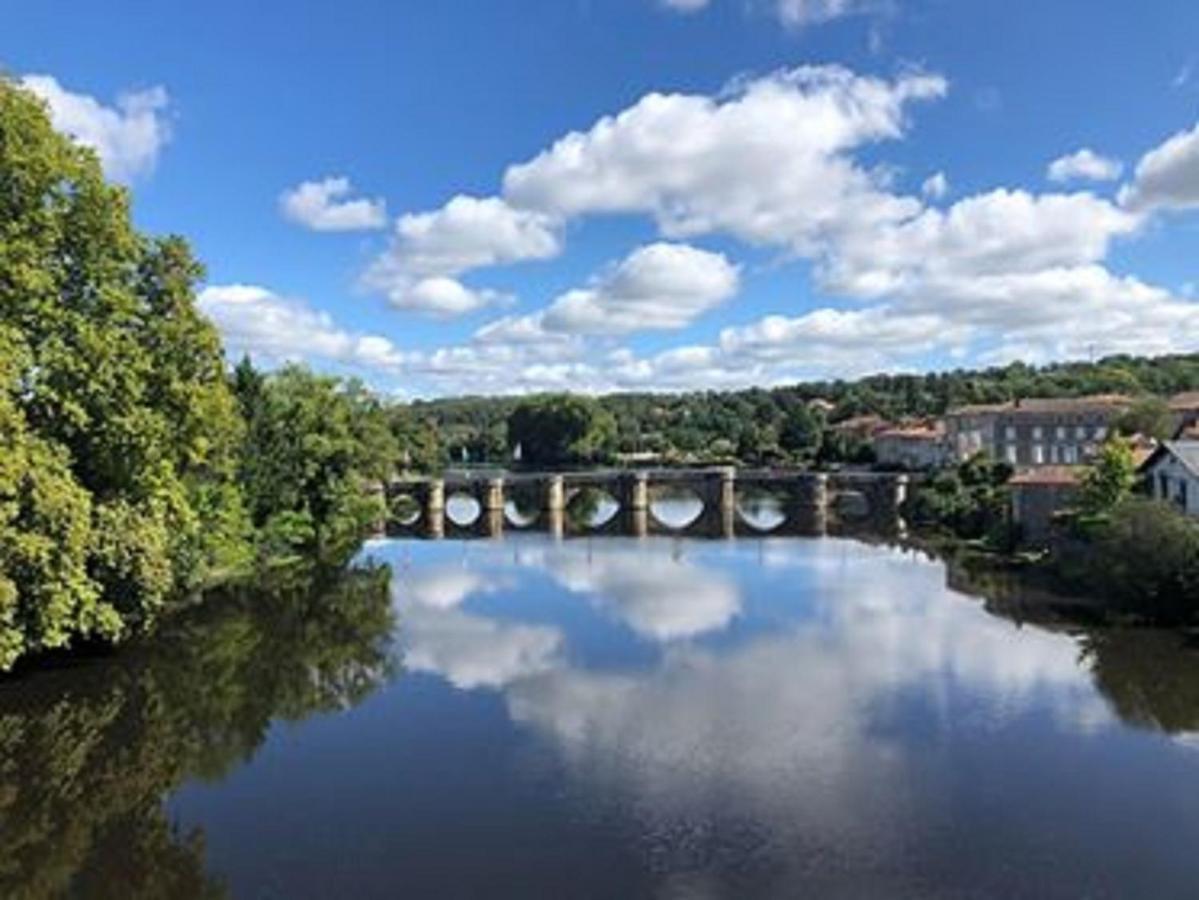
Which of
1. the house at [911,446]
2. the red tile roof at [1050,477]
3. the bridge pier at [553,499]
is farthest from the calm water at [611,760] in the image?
the house at [911,446]

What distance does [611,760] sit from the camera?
23984mm

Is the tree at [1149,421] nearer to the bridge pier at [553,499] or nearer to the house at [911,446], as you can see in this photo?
the house at [911,446]

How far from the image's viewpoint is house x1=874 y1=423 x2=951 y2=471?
102938 mm

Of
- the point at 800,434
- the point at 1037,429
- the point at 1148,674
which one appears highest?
the point at 1037,429

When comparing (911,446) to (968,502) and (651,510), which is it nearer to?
(651,510)

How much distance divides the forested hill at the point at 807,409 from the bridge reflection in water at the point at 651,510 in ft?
91.1

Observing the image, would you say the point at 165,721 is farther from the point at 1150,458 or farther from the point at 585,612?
the point at 1150,458

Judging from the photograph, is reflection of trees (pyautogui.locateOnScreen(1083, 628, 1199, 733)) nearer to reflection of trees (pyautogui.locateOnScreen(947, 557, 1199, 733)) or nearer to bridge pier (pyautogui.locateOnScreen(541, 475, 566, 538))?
reflection of trees (pyautogui.locateOnScreen(947, 557, 1199, 733))

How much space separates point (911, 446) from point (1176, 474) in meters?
64.0

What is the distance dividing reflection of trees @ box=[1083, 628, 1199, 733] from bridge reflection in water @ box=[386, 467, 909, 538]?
133 feet

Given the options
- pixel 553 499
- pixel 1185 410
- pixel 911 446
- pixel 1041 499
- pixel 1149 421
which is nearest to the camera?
pixel 1041 499

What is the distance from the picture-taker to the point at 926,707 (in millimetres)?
28219

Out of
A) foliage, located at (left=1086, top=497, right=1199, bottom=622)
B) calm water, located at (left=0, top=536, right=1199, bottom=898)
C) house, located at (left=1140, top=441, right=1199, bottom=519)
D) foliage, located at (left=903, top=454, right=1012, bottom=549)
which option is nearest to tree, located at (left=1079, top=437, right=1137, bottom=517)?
house, located at (left=1140, top=441, right=1199, bottom=519)

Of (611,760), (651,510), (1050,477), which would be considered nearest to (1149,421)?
(1050,477)
